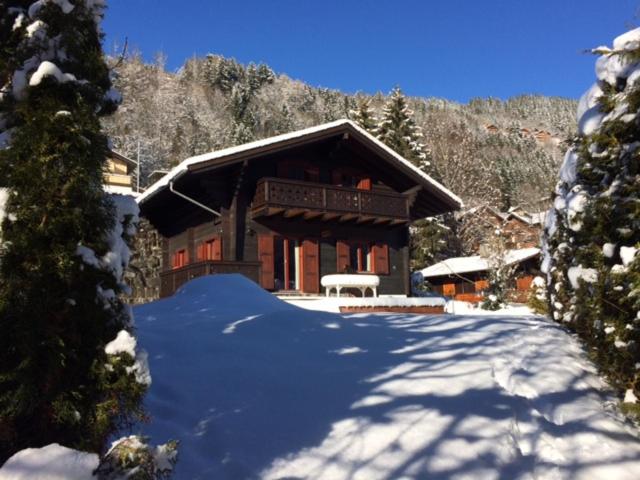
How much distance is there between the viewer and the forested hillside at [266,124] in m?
49.2

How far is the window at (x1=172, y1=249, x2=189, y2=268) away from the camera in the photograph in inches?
816

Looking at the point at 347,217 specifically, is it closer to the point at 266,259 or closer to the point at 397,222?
the point at 397,222

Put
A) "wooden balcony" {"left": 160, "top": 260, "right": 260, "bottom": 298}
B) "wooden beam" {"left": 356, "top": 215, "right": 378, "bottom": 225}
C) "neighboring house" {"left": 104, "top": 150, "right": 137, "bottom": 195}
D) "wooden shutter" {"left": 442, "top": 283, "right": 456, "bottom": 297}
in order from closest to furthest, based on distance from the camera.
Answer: "wooden balcony" {"left": 160, "top": 260, "right": 260, "bottom": 298}, "wooden beam" {"left": 356, "top": 215, "right": 378, "bottom": 225}, "neighboring house" {"left": 104, "top": 150, "right": 137, "bottom": 195}, "wooden shutter" {"left": 442, "top": 283, "right": 456, "bottom": 297}

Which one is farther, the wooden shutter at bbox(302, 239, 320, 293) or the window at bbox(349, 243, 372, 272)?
the window at bbox(349, 243, 372, 272)

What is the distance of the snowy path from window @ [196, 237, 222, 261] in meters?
10.5

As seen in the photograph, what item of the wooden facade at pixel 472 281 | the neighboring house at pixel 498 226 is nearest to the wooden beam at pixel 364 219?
the wooden facade at pixel 472 281

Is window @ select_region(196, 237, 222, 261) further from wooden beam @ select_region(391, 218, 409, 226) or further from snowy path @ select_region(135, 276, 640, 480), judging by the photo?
snowy path @ select_region(135, 276, 640, 480)

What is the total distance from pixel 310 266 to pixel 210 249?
3.42 metres

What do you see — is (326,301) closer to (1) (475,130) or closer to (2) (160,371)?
(2) (160,371)

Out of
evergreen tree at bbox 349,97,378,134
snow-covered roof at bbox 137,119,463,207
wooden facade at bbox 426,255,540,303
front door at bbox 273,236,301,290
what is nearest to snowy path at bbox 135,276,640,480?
snow-covered roof at bbox 137,119,463,207

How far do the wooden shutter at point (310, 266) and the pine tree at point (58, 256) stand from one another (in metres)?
14.8

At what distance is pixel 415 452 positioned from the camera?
13.2ft

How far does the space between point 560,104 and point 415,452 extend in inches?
6285

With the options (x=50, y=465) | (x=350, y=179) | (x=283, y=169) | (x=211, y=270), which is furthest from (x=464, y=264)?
(x=50, y=465)
